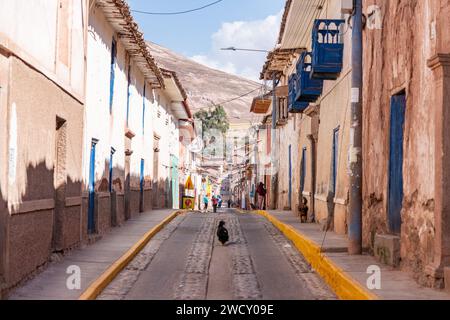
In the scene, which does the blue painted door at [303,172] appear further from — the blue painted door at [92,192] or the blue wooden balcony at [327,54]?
the blue painted door at [92,192]

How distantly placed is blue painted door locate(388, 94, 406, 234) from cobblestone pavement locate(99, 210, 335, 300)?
5.32 ft


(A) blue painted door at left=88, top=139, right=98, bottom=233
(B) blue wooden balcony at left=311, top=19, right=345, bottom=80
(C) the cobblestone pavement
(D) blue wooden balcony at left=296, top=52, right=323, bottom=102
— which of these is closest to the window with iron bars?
(D) blue wooden balcony at left=296, top=52, right=323, bottom=102

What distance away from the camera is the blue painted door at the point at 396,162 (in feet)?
37.3

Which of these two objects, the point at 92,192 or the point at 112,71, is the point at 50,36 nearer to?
the point at 92,192

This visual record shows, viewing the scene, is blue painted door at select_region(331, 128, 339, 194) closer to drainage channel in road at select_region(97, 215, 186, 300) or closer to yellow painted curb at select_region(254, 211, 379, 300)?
yellow painted curb at select_region(254, 211, 379, 300)

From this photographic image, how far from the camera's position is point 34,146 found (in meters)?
10.1

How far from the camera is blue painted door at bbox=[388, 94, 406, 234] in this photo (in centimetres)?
1136

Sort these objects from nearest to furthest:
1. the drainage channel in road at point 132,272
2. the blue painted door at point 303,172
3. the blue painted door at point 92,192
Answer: the drainage channel in road at point 132,272 < the blue painted door at point 92,192 < the blue painted door at point 303,172

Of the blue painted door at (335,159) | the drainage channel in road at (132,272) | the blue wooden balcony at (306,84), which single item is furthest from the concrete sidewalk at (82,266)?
the blue wooden balcony at (306,84)

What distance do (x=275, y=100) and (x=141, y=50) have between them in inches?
538

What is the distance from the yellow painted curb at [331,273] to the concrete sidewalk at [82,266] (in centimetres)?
344

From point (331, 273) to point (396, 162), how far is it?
2.20m

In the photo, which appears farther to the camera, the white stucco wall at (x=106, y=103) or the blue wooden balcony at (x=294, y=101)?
the blue wooden balcony at (x=294, y=101)
